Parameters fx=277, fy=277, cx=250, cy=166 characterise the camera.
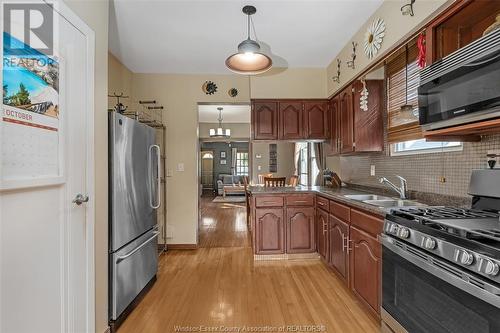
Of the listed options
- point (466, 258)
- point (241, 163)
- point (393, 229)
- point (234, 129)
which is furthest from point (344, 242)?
point (241, 163)

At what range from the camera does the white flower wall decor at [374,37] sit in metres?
2.41

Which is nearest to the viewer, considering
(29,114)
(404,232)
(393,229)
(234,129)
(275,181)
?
(29,114)

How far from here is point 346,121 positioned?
3.32 meters

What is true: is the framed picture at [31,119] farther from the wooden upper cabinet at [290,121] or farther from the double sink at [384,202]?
the wooden upper cabinet at [290,121]

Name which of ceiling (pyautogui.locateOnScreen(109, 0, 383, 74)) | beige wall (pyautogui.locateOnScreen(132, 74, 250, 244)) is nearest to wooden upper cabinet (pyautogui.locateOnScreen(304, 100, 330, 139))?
ceiling (pyautogui.locateOnScreen(109, 0, 383, 74))

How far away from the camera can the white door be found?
1.24m

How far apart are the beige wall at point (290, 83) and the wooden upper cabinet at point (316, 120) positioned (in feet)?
0.47

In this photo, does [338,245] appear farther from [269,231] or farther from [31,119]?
[31,119]

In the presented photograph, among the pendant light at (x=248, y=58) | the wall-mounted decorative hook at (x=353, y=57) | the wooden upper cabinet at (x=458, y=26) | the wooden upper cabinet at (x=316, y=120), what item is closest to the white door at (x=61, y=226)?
the pendant light at (x=248, y=58)

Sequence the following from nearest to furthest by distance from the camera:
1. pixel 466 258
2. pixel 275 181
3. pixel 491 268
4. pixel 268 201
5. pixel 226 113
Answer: pixel 491 268, pixel 466 258, pixel 268 201, pixel 275 181, pixel 226 113

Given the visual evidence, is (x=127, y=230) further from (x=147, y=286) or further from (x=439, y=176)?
(x=439, y=176)

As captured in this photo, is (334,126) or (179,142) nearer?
(334,126)

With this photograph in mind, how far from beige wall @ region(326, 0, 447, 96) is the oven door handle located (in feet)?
4.88

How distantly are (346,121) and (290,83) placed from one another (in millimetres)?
1071
